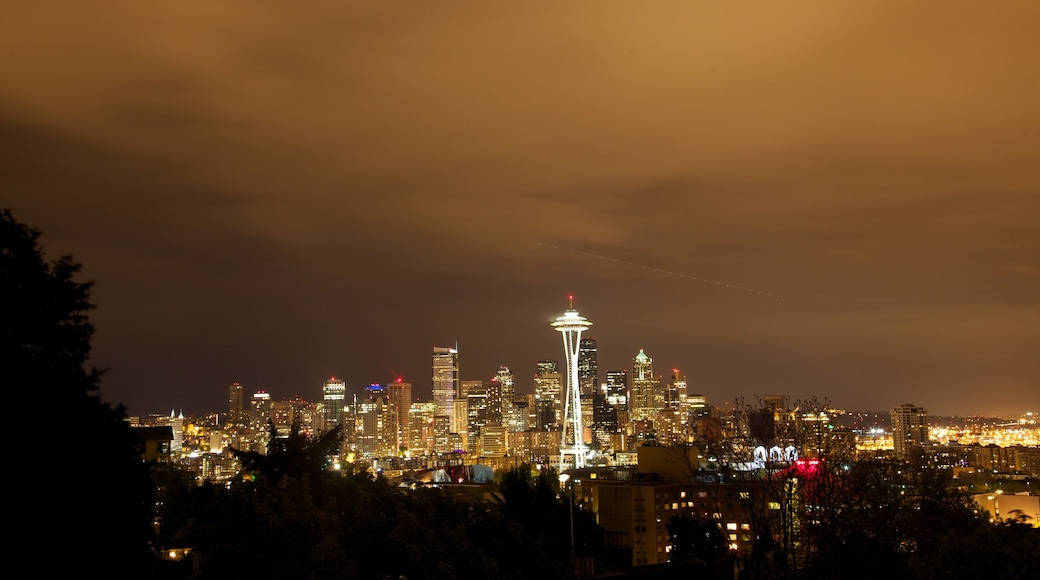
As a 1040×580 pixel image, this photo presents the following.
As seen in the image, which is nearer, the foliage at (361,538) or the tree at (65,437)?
the tree at (65,437)

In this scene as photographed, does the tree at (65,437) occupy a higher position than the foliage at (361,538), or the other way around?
the tree at (65,437)

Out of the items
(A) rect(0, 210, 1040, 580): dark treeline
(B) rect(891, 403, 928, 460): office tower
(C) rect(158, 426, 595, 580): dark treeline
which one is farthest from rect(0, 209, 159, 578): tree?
(B) rect(891, 403, 928, 460): office tower

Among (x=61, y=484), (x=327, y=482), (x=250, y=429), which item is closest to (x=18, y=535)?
(x=61, y=484)

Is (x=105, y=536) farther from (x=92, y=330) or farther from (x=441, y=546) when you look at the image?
(x=441, y=546)

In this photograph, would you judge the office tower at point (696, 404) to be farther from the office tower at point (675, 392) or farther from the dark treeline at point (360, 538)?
the dark treeline at point (360, 538)

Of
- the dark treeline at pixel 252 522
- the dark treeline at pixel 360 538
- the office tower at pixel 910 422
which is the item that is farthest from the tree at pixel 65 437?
the office tower at pixel 910 422

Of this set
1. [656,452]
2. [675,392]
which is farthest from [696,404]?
[656,452]
